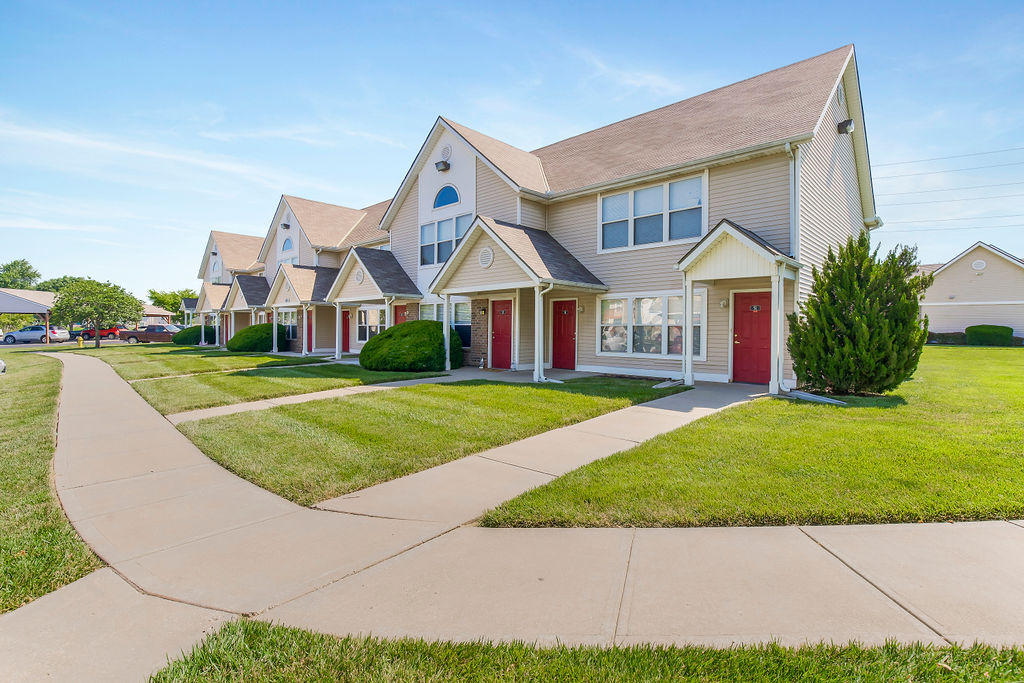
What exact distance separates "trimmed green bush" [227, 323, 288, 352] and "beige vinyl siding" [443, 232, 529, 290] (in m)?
15.9

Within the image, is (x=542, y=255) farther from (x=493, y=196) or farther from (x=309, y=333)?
(x=309, y=333)

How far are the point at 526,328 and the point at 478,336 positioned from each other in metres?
2.14

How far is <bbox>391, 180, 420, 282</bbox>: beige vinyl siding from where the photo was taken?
19.7 meters

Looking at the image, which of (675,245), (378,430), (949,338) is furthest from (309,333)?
(949,338)

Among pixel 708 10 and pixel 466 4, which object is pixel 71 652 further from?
pixel 708 10

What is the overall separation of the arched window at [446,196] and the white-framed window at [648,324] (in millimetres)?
7266

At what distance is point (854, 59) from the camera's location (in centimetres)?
1360

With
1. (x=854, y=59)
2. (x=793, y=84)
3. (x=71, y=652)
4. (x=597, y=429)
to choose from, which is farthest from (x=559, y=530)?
(x=854, y=59)

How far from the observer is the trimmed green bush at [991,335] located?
2677 centimetres

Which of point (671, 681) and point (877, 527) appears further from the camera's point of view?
point (877, 527)

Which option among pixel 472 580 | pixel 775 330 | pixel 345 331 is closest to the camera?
pixel 472 580

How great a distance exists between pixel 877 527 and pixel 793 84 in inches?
552

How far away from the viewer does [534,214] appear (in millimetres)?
15789

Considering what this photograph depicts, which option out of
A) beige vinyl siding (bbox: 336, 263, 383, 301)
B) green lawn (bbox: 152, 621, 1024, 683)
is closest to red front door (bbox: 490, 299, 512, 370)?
beige vinyl siding (bbox: 336, 263, 383, 301)
